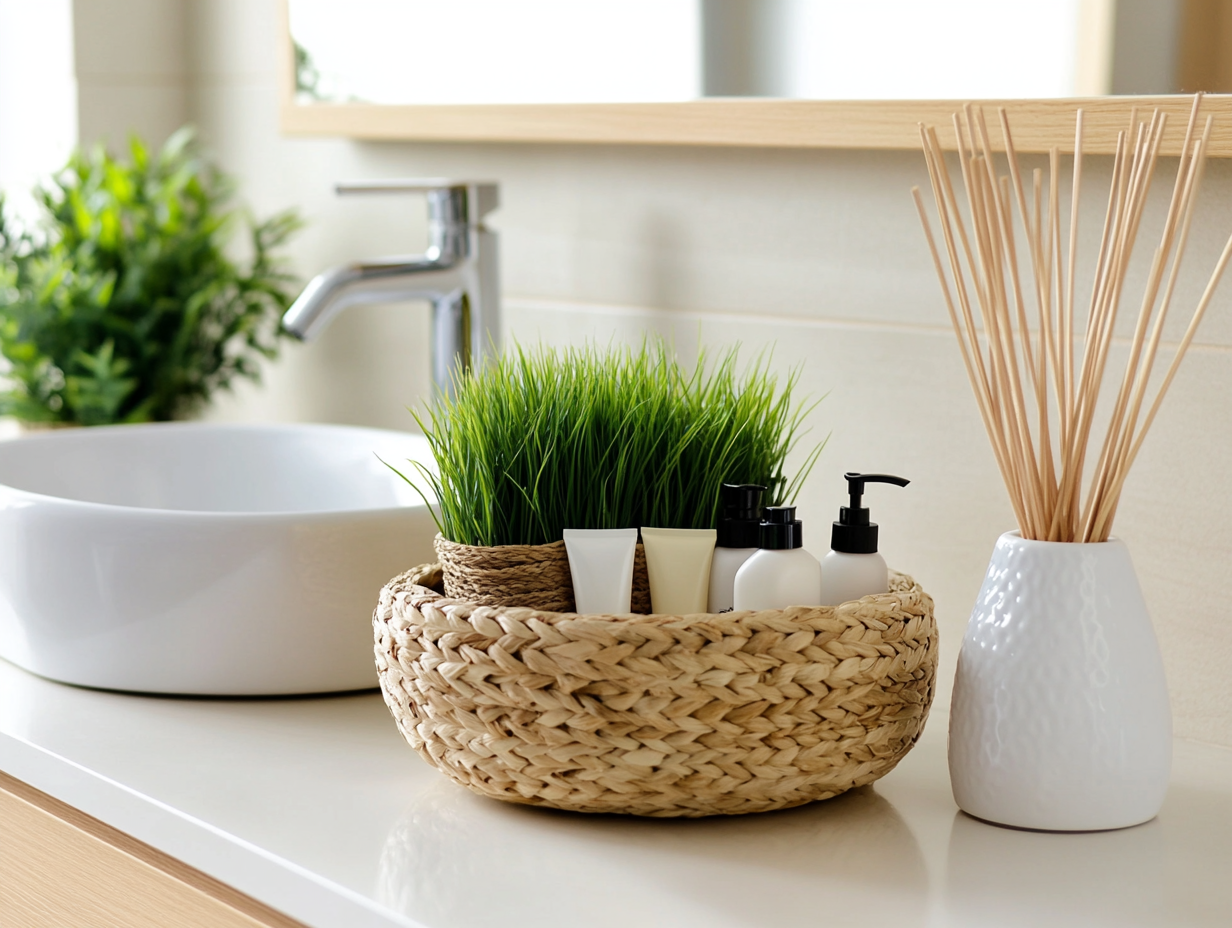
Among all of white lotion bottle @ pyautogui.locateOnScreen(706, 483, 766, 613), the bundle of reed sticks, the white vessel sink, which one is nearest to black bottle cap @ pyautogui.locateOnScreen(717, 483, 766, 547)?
white lotion bottle @ pyautogui.locateOnScreen(706, 483, 766, 613)

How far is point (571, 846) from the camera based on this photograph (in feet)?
2.07

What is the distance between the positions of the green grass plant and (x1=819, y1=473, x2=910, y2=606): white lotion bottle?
6 centimetres

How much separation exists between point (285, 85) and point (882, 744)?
2.90ft

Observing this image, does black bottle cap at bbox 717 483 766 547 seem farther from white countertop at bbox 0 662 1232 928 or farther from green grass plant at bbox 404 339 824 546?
white countertop at bbox 0 662 1232 928

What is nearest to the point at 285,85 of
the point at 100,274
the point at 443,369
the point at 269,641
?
the point at 100,274

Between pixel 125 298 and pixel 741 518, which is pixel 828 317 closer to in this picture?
pixel 741 518

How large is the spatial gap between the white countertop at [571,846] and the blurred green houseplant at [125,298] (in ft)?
Answer: 1.71

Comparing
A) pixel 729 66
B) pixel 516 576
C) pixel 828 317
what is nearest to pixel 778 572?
pixel 516 576

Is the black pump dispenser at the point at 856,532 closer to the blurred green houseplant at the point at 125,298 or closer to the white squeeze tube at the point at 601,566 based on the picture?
the white squeeze tube at the point at 601,566

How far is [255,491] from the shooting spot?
3.67 ft

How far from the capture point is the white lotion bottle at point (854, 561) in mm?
682

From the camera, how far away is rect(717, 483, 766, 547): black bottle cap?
68cm

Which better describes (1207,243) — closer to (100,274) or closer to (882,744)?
(882,744)

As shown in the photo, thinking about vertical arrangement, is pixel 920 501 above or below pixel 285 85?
below
